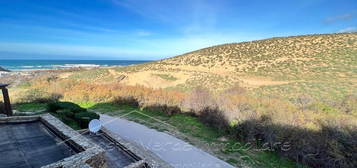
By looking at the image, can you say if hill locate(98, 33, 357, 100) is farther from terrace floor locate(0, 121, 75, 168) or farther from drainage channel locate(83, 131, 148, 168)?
terrace floor locate(0, 121, 75, 168)

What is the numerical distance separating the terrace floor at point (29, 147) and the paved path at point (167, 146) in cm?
269

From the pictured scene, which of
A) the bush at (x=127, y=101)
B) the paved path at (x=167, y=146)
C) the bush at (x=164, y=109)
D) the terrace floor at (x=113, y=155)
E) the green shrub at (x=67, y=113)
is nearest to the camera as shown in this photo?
the terrace floor at (x=113, y=155)

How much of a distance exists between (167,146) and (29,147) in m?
A: 3.93

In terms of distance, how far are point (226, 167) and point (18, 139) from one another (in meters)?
5.45

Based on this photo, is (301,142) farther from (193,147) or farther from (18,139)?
(18,139)

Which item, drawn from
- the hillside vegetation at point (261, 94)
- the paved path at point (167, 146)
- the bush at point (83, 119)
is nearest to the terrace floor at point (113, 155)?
the paved path at point (167, 146)

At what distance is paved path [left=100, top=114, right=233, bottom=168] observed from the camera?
606 cm

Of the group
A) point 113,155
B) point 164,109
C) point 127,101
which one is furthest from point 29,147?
point 127,101

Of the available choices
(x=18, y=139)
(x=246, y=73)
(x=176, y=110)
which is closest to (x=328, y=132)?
(x=176, y=110)

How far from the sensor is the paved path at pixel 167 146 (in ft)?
19.9

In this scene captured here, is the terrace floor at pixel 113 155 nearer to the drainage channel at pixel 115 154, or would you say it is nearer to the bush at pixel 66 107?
the drainage channel at pixel 115 154

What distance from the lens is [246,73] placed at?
2633cm

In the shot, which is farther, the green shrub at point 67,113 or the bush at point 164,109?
the bush at point 164,109

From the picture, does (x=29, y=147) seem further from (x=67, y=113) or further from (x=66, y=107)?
(x=66, y=107)
